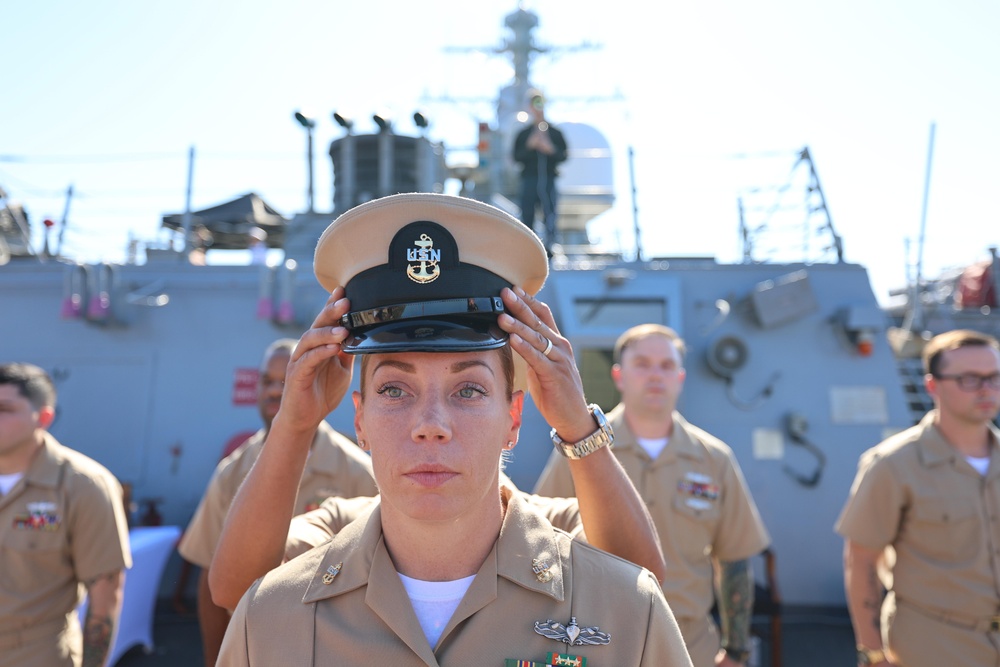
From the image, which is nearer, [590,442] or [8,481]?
[590,442]

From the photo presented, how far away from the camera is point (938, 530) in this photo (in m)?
2.73

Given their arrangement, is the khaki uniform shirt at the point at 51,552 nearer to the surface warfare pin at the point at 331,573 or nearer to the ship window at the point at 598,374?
the surface warfare pin at the point at 331,573

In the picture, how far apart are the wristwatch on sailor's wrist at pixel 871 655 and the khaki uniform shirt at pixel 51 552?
273 cm

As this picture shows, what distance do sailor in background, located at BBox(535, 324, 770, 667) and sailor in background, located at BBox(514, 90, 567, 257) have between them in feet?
10.3

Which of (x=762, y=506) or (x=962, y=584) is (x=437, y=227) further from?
(x=762, y=506)

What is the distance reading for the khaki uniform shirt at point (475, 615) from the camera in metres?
1.17

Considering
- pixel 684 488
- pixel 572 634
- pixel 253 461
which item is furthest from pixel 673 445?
pixel 572 634

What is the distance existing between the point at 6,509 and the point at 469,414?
7.61 feet

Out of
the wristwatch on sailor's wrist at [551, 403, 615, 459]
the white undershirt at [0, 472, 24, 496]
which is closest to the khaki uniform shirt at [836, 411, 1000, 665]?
the wristwatch on sailor's wrist at [551, 403, 615, 459]

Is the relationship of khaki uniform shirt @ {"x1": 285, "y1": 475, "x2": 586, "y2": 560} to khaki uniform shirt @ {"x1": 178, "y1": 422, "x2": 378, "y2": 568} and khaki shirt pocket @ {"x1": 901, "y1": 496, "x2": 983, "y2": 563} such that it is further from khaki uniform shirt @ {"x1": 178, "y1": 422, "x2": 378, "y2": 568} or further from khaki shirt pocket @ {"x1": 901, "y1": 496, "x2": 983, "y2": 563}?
khaki shirt pocket @ {"x1": 901, "y1": 496, "x2": 983, "y2": 563}

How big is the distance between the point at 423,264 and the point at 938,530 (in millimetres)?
2418

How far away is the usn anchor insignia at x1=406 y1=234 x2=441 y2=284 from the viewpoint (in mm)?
1309

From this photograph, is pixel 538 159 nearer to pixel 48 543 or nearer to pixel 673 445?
pixel 673 445

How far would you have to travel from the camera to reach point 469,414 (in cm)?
119
